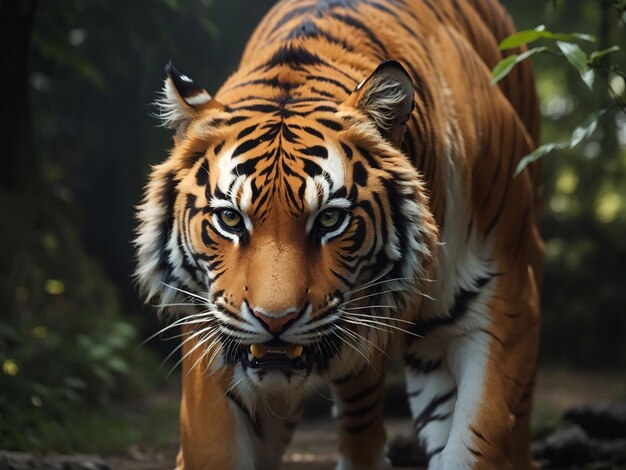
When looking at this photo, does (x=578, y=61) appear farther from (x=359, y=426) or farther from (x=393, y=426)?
(x=393, y=426)

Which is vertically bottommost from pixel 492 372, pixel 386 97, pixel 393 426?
pixel 393 426

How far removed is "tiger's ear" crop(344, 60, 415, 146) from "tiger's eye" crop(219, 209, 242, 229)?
21.5 inches

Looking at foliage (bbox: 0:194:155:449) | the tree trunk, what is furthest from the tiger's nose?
the tree trunk

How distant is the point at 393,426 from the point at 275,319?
5030 millimetres

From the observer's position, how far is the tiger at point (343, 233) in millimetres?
3117

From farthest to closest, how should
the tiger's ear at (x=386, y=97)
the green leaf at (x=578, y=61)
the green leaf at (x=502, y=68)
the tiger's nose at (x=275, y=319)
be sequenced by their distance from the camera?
the green leaf at (x=502, y=68)
the green leaf at (x=578, y=61)
the tiger's ear at (x=386, y=97)
the tiger's nose at (x=275, y=319)

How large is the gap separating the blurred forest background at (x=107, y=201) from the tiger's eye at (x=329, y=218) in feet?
4.66

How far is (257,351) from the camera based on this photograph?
10.2 ft

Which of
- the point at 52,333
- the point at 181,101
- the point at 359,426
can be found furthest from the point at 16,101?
the point at 181,101

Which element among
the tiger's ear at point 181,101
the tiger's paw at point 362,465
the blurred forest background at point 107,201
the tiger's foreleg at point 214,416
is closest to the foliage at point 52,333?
the blurred forest background at point 107,201

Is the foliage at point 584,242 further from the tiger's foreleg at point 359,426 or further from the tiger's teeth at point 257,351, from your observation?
the tiger's teeth at point 257,351

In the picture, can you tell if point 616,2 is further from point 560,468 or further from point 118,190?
point 118,190

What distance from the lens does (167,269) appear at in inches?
135

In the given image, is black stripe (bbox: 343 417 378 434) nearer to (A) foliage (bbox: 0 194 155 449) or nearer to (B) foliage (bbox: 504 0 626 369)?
(A) foliage (bbox: 0 194 155 449)
